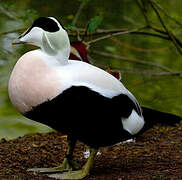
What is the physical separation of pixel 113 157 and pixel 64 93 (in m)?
0.93

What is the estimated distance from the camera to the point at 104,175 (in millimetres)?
2803

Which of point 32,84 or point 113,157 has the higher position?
point 32,84

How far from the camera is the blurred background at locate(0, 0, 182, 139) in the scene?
4.55 metres

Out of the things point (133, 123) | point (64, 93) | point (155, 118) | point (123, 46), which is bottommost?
point (123, 46)

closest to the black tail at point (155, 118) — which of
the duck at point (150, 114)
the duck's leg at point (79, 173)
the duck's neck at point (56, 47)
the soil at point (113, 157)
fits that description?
the duck at point (150, 114)

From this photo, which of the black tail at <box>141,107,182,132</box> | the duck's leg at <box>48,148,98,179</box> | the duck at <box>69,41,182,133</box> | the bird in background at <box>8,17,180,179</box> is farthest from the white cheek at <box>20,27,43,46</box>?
the black tail at <box>141,107,182,132</box>

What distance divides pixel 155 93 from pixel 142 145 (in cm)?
265

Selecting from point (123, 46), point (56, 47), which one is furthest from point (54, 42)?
point (123, 46)

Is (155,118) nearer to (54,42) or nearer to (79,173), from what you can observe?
(79,173)

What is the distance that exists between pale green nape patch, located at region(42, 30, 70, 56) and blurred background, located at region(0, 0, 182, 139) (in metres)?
0.83

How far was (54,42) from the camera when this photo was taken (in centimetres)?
262

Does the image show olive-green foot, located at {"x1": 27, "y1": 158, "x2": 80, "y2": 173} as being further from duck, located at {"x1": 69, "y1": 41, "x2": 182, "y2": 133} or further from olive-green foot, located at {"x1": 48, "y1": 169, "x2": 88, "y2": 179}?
duck, located at {"x1": 69, "y1": 41, "x2": 182, "y2": 133}

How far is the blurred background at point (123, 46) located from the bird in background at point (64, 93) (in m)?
0.85

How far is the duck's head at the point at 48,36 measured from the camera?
103 inches
